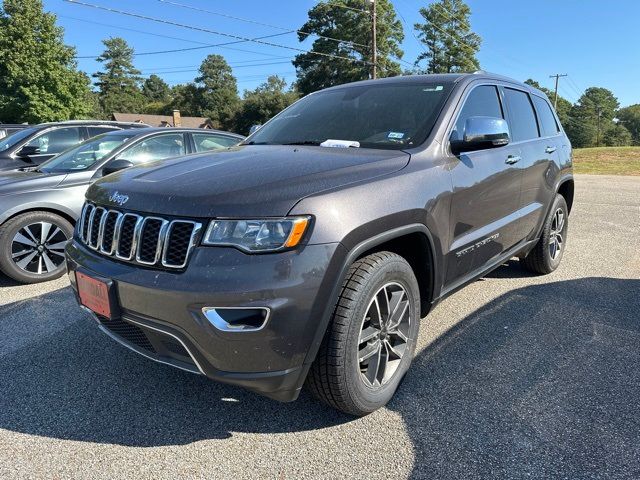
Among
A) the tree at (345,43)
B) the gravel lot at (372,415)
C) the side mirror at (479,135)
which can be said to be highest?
the tree at (345,43)

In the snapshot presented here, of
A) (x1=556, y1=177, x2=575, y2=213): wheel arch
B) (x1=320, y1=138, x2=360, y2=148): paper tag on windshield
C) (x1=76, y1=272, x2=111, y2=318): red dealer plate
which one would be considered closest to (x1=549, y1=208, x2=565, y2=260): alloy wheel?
(x1=556, y1=177, x2=575, y2=213): wheel arch

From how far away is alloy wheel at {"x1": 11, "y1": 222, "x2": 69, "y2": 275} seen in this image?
4570 mm

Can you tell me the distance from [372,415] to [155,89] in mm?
130782

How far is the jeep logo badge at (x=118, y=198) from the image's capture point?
7.56 ft

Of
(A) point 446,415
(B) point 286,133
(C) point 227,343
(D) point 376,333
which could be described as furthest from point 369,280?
(B) point 286,133

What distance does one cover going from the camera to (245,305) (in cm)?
188

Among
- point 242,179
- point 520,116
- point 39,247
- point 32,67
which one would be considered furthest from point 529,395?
point 32,67

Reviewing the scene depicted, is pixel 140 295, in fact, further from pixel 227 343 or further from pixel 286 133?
pixel 286 133

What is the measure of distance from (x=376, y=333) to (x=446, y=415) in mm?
561

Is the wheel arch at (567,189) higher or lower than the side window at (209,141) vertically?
lower

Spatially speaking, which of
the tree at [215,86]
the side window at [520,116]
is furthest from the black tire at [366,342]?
the tree at [215,86]

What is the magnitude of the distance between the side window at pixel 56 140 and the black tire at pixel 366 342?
22.4ft

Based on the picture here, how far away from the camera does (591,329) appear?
11.2ft

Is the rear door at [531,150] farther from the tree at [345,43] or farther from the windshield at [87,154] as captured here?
the tree at [345,43]
